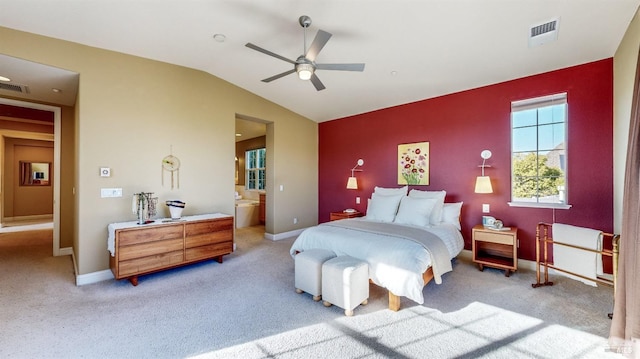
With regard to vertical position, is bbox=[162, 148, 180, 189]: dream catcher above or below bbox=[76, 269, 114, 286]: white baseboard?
above

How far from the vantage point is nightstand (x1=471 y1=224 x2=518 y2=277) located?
3.51 meters

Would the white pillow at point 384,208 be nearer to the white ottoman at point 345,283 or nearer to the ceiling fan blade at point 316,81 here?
the white ottoman at point 345,283

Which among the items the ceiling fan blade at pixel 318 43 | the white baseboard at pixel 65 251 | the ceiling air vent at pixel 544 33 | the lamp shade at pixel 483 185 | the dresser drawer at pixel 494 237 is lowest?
the white baseboard at pixel 65 251

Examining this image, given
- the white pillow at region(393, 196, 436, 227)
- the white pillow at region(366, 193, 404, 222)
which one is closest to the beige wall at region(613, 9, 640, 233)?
the white pillow at region(393, 196, 436, 227)

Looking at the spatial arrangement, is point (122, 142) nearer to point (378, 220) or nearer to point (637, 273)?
point (378, 220)

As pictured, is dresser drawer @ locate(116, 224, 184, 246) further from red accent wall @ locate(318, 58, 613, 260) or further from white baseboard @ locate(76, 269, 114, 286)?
red accent wall @ locate(318, 58, 613, 260)

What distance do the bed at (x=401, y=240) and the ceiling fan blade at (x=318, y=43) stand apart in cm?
212

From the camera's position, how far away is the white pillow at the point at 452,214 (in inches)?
162

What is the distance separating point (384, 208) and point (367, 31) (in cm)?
258

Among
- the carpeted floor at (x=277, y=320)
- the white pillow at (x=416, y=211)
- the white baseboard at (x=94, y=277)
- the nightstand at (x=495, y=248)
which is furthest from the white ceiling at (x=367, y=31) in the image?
the carpeted floor at (x=277, y=320)

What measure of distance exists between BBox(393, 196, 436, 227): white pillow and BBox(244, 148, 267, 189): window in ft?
17.1

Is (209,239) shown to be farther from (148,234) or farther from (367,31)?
(367,31)

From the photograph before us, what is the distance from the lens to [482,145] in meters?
4.20

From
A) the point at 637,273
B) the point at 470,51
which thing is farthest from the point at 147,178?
the point at 637,273
